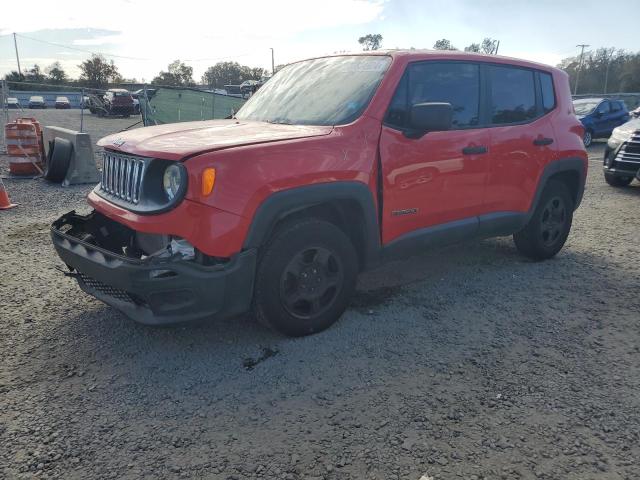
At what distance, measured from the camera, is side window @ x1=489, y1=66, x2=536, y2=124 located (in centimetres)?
443

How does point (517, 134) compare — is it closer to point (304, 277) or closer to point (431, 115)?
point (431, 115)

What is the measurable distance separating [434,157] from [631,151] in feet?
24.4

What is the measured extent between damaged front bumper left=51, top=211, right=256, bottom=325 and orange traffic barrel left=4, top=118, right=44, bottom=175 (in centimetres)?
815

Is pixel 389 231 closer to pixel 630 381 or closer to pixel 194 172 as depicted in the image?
pixel 194 172

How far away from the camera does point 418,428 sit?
8.50ft

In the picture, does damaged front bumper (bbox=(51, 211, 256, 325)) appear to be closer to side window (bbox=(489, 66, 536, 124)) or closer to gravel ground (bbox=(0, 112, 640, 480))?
gravel ground (bbox=(0, 112, 640, 480))

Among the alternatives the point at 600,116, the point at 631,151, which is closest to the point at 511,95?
the point at 631,151

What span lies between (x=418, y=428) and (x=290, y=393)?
2.45ft

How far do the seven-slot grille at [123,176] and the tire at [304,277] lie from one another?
35.1 inches

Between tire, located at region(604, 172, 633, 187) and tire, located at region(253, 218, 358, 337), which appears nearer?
tire, located at region(253, 218, 358, 337)

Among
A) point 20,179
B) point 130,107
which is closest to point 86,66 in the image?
point 130,107

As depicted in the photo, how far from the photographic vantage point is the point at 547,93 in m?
4.99

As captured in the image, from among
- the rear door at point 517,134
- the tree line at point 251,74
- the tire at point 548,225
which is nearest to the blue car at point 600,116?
the tire at point 548,225

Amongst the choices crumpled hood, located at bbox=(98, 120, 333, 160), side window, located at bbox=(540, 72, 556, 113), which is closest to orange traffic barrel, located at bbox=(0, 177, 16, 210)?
crumpled hood, located at bbox=(98, 120, 333, 160)
